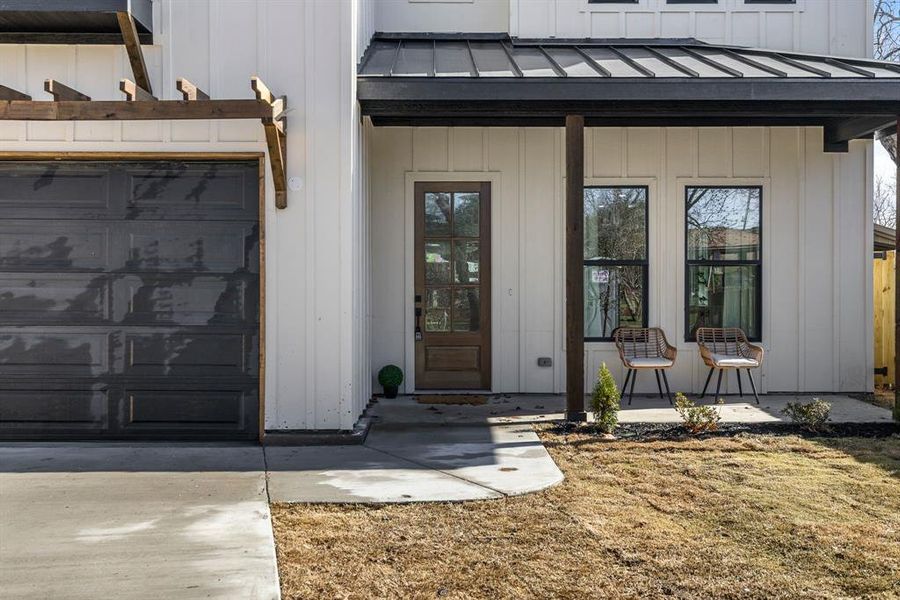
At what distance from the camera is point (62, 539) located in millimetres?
3926

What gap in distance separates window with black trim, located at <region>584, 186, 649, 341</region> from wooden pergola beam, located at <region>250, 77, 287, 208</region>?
395 cm

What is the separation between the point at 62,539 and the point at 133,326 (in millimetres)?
2720

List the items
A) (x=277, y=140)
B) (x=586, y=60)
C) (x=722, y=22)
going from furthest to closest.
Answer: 1. (x=722, y=22)
2. (x=586, y=60)
3. (x=277, y=140)

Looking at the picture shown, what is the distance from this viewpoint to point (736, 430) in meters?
6.75

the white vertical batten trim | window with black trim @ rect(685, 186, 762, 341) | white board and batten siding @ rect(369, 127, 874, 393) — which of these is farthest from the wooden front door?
the white vertical batten trim

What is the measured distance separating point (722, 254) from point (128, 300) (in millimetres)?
6459

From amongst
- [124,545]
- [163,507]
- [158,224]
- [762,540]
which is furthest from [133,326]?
[762,540]

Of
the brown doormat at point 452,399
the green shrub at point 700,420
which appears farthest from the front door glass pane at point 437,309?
the green shrub at point 700,420

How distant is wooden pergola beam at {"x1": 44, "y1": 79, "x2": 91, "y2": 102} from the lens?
17.4 ft

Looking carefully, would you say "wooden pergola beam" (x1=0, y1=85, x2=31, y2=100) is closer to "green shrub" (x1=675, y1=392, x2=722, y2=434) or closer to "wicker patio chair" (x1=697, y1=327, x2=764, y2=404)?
"green shrub" (x1=675, y1=392, x2=722, y2=434)

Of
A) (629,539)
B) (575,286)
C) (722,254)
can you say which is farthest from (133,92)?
(722,254)

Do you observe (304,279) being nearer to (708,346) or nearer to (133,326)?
(133,326)

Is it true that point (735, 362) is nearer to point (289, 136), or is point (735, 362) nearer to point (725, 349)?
point (725, 349)

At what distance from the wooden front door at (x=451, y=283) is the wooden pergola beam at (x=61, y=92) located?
3793mm
